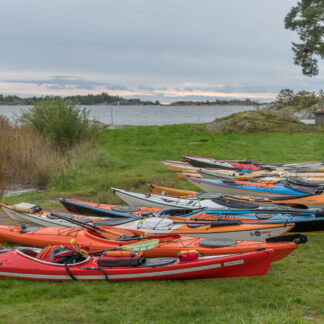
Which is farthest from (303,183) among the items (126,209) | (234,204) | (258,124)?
(258,124)

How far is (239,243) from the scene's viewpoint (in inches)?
238

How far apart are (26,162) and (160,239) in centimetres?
973

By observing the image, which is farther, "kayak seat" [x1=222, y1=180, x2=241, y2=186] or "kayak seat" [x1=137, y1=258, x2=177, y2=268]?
"kayak seat" [x1=222, y1=180, x2=241, y2=186]

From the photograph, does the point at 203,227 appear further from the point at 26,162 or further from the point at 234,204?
the point at 26,162

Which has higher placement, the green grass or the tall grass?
the tall grass

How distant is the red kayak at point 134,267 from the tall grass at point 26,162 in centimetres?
818

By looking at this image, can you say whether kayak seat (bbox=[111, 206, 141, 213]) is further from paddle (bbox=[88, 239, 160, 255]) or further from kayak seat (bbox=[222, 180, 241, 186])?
kayak seat (bbox=[222, 180, 241, 186])

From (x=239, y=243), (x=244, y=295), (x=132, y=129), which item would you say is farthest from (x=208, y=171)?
(x=132, y=129)

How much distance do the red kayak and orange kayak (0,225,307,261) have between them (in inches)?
11.4

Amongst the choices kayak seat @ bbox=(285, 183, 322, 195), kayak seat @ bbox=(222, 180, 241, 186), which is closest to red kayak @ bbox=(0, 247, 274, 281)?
kayak seat @ bbox=(285, 183, 322, 195)

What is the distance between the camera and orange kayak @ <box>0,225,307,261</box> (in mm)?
5746

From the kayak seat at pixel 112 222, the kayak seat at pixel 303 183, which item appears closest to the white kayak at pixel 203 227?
the kayak seat at pixel 112 222

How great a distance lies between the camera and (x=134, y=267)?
5.75m

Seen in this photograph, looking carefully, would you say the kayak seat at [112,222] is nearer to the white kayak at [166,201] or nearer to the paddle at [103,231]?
the paddle at [103,231]
